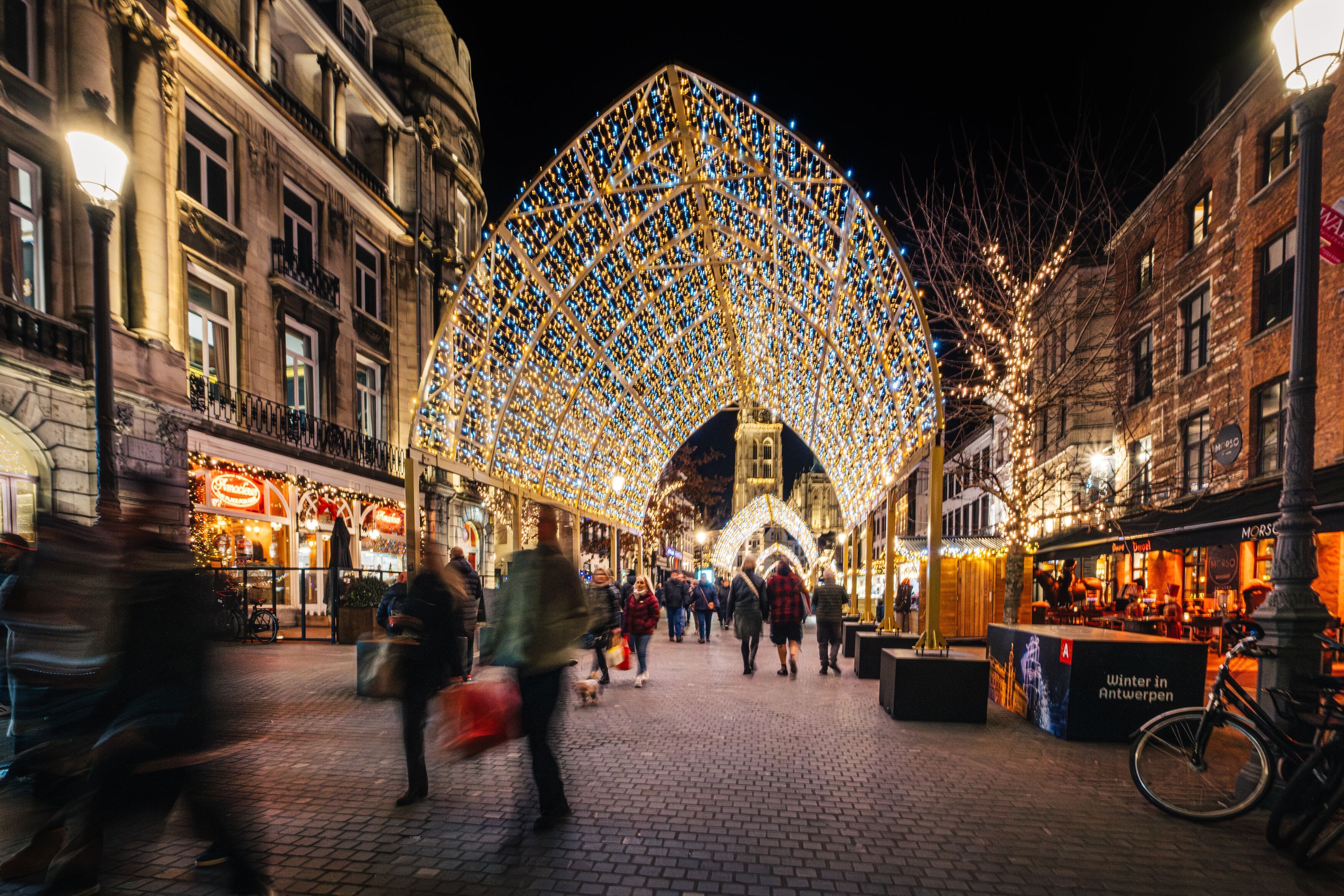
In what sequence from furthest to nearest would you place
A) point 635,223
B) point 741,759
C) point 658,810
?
point 635,223, point 741,759, point 658,810

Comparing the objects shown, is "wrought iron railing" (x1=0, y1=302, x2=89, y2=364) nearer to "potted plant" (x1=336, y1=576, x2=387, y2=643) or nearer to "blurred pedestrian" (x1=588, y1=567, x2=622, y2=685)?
"potted plant" (x1=336, y1=576, x2=387, y2=643)

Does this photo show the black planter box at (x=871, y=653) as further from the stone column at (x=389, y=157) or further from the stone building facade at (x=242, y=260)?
the stone column at (x=389, y=157)

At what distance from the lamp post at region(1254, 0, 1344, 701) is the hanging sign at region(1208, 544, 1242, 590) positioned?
13.4 metres

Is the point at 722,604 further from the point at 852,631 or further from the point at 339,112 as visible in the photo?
the point at 339,112

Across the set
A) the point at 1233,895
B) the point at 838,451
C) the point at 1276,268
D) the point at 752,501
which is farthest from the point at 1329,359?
the point at 752,501

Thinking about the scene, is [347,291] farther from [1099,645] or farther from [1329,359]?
[1329,359]

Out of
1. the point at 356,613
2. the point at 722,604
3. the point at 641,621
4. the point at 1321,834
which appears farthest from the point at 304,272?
the point at 1321,834

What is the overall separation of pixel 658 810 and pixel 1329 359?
16.1 m

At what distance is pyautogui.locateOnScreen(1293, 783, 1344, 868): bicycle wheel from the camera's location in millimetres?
4215

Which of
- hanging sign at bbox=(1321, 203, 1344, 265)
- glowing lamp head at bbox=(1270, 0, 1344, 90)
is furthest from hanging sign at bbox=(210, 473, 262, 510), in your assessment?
hanging sign at bbox=(1321, 203, 1344, 265)

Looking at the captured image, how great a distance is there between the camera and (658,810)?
512 cm

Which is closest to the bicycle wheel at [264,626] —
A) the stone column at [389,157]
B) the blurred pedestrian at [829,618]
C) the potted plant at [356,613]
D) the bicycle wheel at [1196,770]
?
the potted plant at [356,613]

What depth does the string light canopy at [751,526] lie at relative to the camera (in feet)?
100

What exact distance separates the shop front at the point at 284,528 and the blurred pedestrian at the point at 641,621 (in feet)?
16.8
